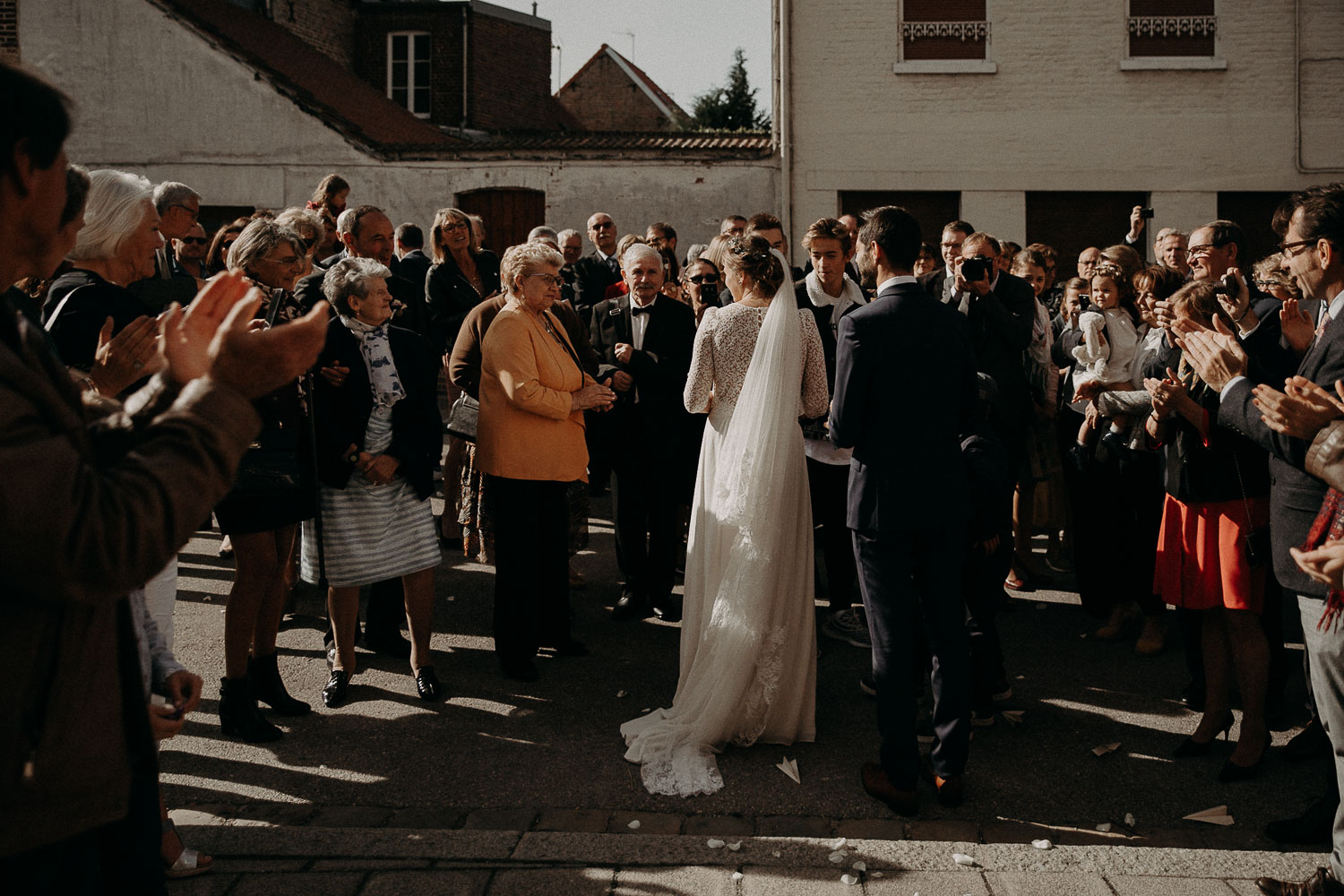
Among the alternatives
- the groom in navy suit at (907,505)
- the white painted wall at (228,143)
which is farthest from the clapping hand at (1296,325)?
the white painted wall at (228,143)

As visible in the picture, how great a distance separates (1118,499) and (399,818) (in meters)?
4.51

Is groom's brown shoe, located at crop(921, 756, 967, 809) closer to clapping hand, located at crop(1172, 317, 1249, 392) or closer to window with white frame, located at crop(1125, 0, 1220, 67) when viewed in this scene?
clapping hand, located at crop(1172, 317, 1249, 392)

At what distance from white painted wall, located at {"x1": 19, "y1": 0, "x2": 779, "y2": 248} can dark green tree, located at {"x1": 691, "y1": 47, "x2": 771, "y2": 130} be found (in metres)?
25.4

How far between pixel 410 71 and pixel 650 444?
82.1ft

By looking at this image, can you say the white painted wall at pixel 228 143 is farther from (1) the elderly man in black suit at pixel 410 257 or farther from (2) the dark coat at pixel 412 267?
(2) the dark coat at pixel 412 267

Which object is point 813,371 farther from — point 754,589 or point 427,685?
point 427,685

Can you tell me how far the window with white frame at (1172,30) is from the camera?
1747 centimetres

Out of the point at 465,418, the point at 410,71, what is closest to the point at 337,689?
the point at 465,418

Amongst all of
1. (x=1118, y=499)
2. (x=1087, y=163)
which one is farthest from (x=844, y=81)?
(x=1118, y=499)

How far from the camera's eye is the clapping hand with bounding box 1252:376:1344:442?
294 centimetres

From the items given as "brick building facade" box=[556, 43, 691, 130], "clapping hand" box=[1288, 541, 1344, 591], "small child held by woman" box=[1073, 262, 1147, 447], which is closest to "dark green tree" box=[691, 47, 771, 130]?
"brick building facade" box=[556, 43, 691, 130]

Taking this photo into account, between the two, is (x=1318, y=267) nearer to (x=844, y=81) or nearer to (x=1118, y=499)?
(x=1118, y=499)

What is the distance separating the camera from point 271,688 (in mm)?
5203

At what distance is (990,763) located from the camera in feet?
15.4
